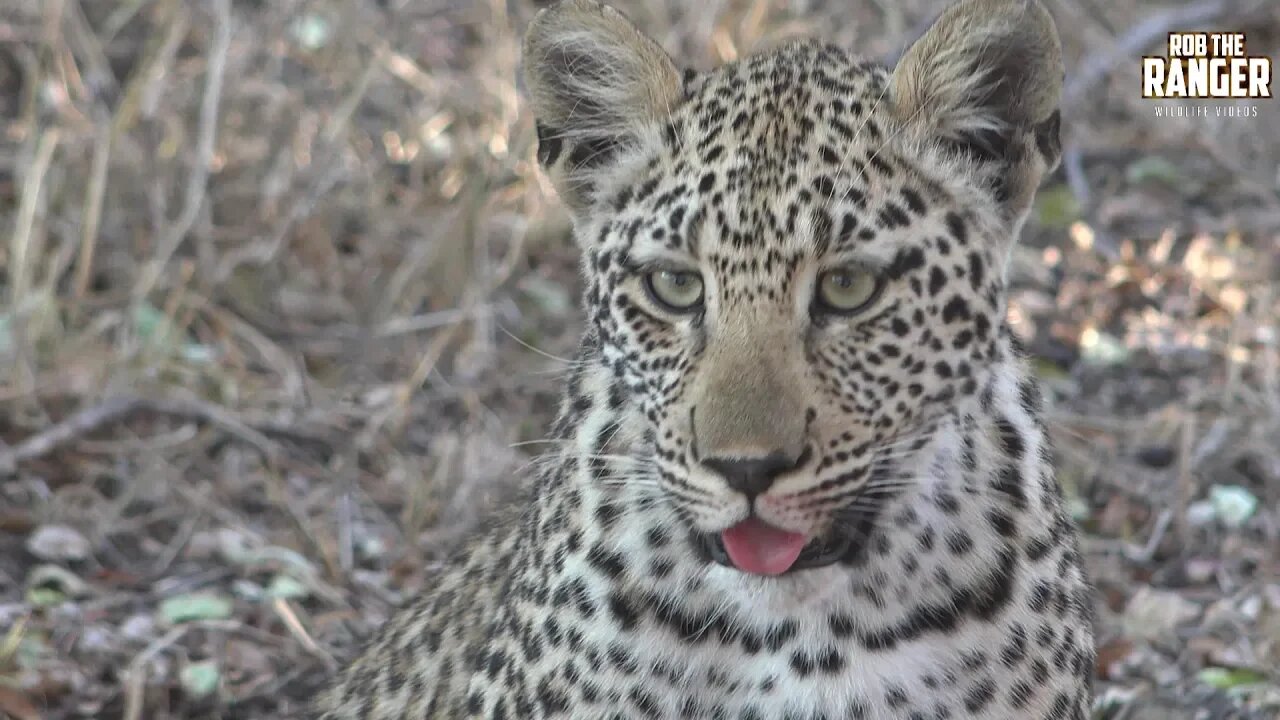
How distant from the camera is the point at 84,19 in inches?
377

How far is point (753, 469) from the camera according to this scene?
3.58 metres

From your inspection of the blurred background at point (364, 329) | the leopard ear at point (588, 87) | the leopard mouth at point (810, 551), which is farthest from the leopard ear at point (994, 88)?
the blurred background at point (364, 329)

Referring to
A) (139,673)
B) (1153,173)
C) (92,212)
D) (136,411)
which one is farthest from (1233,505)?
(92,212)

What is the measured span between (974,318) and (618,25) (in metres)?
1.11

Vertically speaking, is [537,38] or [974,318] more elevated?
[537,38]

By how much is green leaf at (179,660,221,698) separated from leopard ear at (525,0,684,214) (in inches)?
108

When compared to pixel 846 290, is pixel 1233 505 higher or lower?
lower

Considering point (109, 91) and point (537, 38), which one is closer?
point (537, 38)

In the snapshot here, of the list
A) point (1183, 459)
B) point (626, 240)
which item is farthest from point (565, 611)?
point (1183, 459)

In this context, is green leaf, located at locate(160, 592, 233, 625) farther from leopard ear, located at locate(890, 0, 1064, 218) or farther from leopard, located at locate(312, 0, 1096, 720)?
leopard ear, located at locate(890, 0, 1064, 218)

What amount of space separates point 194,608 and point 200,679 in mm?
457

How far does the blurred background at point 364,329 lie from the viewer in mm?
6652

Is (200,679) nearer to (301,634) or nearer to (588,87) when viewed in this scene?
(301,634)

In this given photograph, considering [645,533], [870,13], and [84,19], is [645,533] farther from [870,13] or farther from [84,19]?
[870,13]
